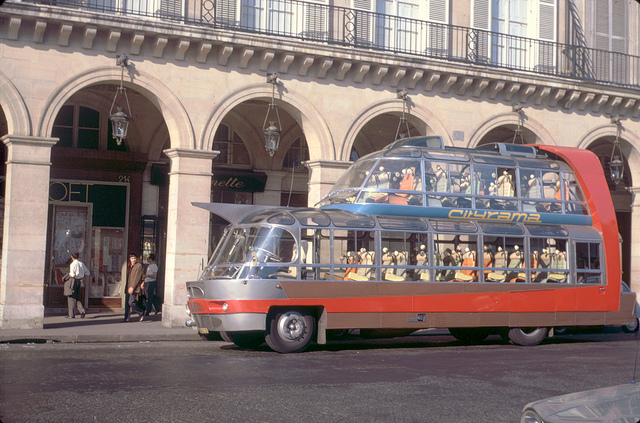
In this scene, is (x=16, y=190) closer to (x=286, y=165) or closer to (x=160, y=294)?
(x=160, y=294)

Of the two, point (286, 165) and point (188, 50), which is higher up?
point (188, 50)

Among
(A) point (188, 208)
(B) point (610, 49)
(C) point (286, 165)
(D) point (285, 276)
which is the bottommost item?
(D) point (285, 276)

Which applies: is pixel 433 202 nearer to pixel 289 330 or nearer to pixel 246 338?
pixel 289 330

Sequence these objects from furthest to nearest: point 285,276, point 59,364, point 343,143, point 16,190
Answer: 1. point 343,143
2. point 16,190
3. point 285,276
4. point 59,364

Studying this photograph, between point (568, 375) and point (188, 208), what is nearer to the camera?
point (568, 375)

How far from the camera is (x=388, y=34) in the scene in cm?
1977

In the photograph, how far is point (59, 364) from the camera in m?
10.3

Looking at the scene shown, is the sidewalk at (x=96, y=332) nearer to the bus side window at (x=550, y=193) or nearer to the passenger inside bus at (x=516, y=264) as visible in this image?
the passenger inside bus at (x=516, y=264)

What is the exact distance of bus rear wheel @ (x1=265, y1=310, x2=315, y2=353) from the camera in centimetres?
1293

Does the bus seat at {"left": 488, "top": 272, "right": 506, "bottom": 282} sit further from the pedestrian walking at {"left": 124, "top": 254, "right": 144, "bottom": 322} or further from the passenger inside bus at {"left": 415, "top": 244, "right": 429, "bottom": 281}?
the pedestrian walking at {"left": 124, "top": 254, "right": 144, "bottom": 322}

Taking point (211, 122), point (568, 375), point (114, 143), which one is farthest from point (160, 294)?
point (568, 375)

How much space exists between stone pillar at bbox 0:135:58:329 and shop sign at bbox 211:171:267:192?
6.28m

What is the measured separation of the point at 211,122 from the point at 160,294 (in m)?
6.24

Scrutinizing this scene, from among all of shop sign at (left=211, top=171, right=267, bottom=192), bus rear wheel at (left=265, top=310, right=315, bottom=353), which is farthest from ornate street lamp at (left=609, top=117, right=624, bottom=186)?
bus rear wheel at (left=265, top=310, right=315, bottom=353)
